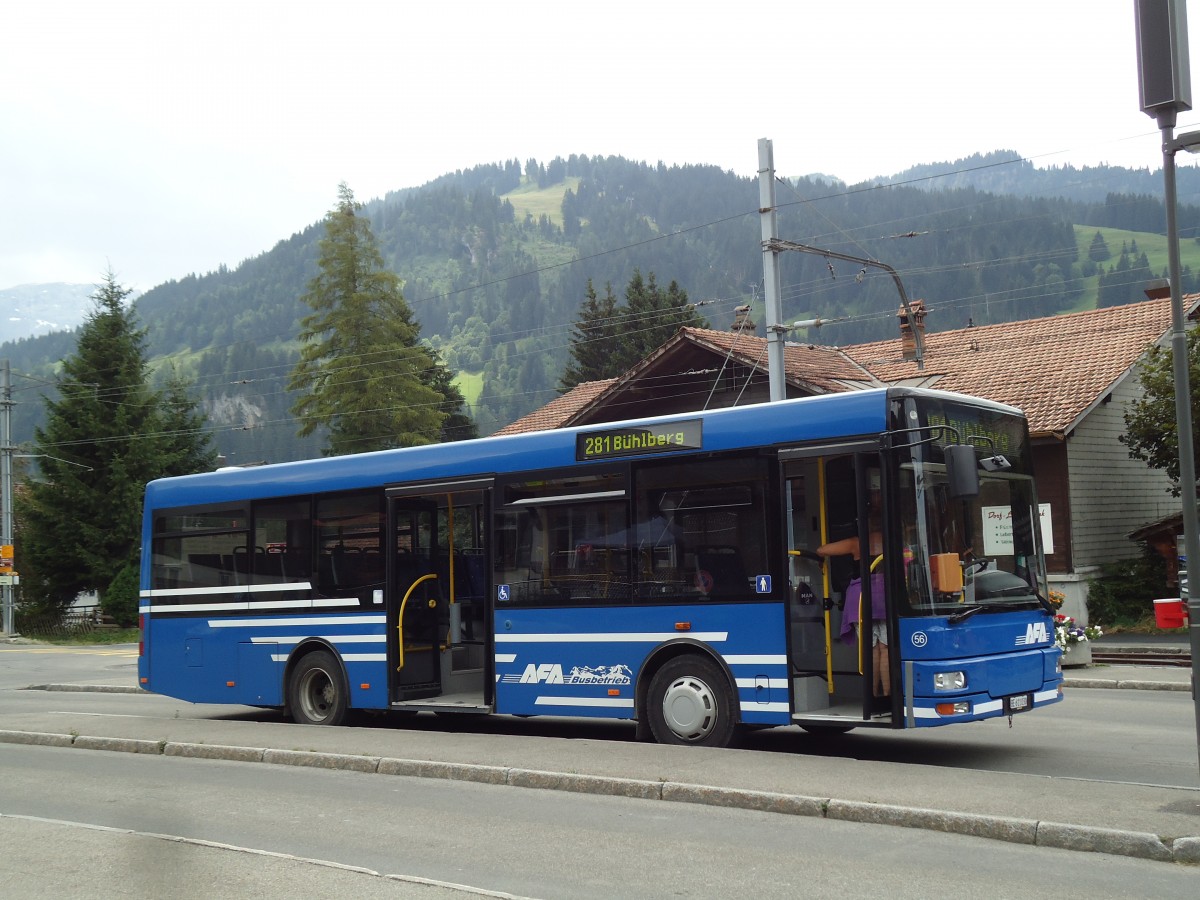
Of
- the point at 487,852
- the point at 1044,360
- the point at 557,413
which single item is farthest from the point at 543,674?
the point at 557,413

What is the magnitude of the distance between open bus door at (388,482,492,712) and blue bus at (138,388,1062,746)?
24mm

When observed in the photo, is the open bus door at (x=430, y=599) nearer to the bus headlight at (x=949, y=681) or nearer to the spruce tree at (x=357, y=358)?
the bus headlight at (x=949, y=681)

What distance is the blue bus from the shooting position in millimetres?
10242

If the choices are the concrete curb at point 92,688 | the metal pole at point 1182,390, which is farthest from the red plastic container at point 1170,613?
the concrete curb at point 92,688

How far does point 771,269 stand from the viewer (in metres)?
20.1

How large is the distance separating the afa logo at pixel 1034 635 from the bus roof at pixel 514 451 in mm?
1935

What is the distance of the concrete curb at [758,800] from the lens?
712 cm

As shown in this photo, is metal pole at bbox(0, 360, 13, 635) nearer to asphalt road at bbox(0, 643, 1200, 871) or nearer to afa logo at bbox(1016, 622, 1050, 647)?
asphalt road at bbox(0, 643, 1200, 871)

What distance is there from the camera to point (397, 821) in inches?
344

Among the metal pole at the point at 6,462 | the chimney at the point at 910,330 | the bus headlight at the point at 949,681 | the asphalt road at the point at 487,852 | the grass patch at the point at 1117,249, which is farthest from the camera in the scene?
the grass patch at the point at 1117,249

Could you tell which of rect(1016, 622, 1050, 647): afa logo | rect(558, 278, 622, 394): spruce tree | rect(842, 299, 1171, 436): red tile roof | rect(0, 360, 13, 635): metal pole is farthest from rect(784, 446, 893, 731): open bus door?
rect(558, 278, 622, 394): spruce tree

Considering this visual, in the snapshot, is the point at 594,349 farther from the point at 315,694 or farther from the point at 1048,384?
the point at 315,694

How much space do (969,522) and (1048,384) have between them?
843 inches

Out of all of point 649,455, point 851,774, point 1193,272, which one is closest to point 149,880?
point 851,774
